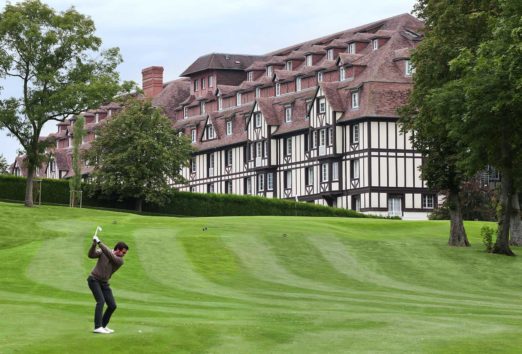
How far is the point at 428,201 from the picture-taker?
350ft

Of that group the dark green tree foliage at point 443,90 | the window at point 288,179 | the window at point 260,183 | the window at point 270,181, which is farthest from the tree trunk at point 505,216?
the window at point 260,183

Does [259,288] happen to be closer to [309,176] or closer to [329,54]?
[309,176]

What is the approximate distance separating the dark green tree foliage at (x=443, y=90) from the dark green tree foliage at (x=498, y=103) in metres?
0.94

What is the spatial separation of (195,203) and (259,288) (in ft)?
200

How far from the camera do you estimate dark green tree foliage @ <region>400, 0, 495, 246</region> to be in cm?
5347

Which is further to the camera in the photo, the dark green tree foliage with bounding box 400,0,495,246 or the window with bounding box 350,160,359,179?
the window with bounding box 350,160,359,179

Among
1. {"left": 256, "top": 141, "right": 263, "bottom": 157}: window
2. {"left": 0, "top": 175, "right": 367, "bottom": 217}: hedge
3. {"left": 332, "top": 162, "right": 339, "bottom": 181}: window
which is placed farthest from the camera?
{"left": 256, "top": 141, "right": 263, "bottom": 157}: window

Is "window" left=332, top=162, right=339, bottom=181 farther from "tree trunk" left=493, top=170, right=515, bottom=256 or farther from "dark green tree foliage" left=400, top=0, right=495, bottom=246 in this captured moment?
"tree trunk" left=493, top=170, right=515, bottom=256

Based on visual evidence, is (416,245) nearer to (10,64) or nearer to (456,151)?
(456,151)

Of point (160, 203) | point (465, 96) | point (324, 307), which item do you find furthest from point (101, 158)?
point (324, 307)

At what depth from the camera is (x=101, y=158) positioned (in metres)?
108

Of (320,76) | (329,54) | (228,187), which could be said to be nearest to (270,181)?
(228,187)

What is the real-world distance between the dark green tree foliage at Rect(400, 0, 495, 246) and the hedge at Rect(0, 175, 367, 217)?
35.4m

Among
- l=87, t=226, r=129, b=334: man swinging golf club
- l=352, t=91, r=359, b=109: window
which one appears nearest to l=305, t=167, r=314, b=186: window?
l=352, t=91, r=359, b=109: window
